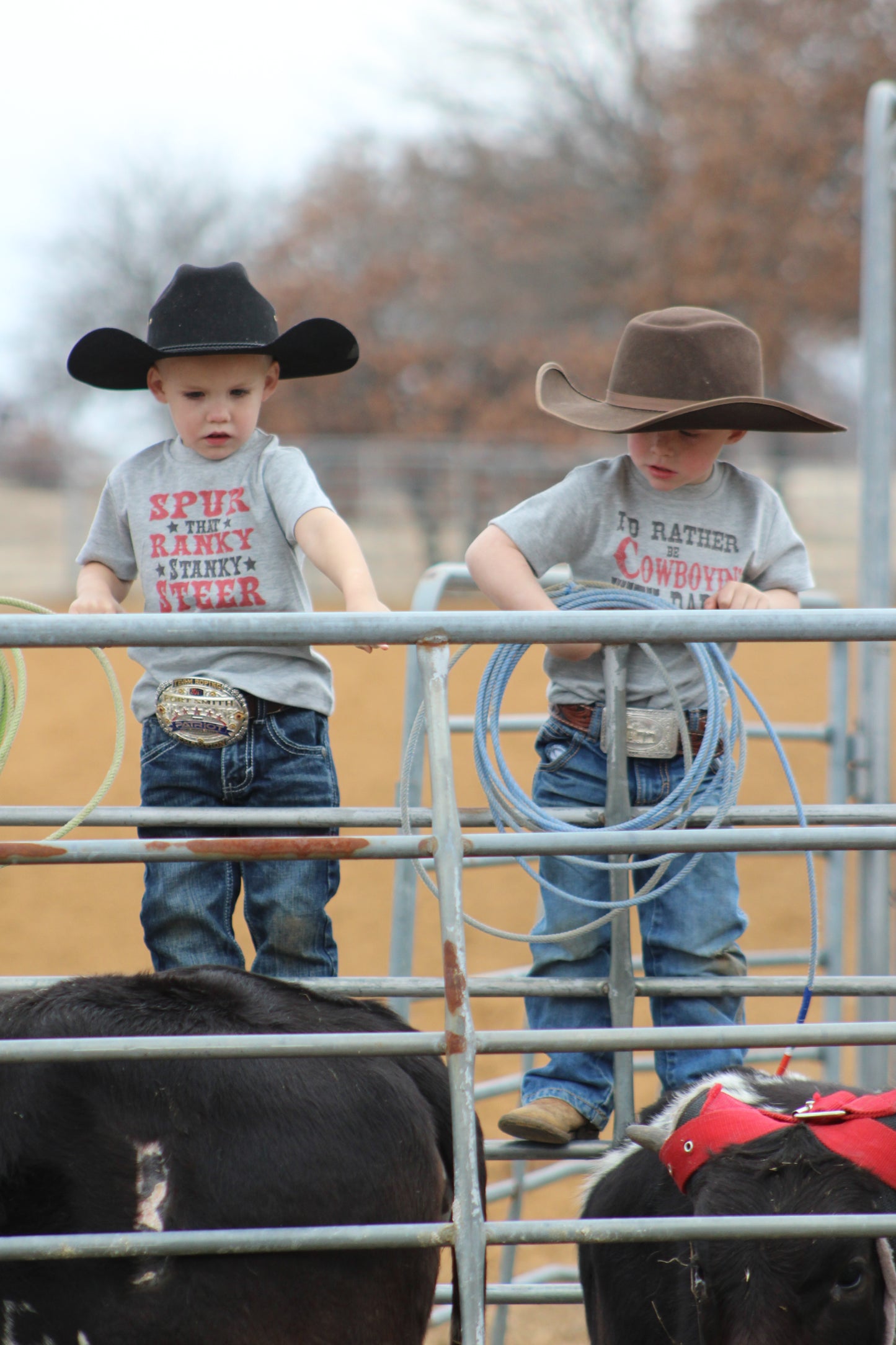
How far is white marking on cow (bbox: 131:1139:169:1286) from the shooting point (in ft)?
6.01

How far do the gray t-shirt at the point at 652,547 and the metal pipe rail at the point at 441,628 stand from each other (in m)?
1.04

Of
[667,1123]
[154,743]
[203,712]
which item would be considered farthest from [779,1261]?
[154,743]

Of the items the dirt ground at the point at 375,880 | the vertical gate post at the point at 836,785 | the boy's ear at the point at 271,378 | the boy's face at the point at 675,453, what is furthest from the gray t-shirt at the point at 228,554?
the vertical gate post at the point at 836,785

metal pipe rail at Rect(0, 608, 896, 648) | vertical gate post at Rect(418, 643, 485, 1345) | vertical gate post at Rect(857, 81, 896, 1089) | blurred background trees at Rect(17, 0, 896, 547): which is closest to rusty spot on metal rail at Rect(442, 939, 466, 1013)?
vertical gate post at Rect(418, 643, 485, 1345)

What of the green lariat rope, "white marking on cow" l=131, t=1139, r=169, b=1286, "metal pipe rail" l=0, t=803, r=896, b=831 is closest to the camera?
"white marking on cow" l=131, t=1139, r=169, b=1286

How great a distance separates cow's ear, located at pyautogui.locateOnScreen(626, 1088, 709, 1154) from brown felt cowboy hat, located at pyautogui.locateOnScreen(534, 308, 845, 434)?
133 cm

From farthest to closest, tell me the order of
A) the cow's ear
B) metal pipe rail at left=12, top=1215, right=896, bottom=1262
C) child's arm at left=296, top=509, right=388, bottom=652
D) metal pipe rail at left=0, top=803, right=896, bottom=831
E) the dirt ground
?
the dirt ground < metal pipe rail at left=0, top=803, right=896, bottom=831 < child's arm at left=296, top=509, right=388, bottom=652 < the cow's ear < metal pipe rail at left=12, top=1215, right=896, bottom=1262

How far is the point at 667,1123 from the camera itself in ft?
7.61

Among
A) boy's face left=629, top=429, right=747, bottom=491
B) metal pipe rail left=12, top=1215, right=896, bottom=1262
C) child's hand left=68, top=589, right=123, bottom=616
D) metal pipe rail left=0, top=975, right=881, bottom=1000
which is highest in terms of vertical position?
boy's face left=629, top=429, right=747, bottom=491

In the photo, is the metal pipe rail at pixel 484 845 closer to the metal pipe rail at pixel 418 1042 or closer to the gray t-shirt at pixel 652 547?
the metal pipe rail at pixel 418 1042

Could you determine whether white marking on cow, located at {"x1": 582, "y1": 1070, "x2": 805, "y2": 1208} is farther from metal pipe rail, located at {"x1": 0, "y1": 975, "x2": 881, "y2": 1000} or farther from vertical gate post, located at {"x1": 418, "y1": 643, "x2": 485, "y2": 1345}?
vertical gate post, located at {"x1": 418, "y1": 643, "x2": 485, "y2": 1345}

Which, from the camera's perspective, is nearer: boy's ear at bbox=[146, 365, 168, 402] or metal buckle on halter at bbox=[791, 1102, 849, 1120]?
metal buckle on halter at bbox=[791, 1102, 849, 1120]

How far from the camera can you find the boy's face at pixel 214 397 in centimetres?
295

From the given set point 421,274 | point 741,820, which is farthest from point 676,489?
point 421,274
